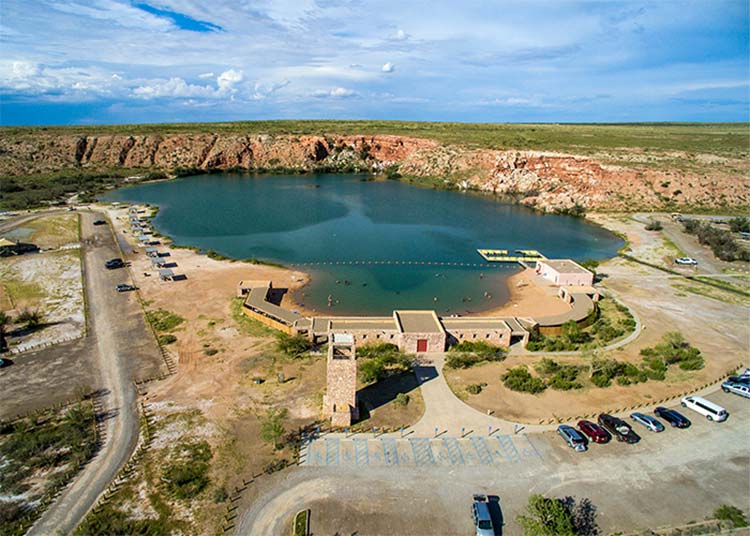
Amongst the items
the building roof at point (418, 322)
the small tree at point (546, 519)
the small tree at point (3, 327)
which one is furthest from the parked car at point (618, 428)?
the small tree at point (3, 327)

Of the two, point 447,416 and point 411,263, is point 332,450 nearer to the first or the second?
point 447,416

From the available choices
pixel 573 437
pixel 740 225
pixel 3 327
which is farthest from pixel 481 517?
pixel 740 225

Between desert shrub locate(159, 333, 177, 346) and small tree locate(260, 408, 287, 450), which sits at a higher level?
small tree locate(260, 408, 287, 450)

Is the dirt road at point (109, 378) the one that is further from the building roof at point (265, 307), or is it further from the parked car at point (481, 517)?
the parked car at point (481, 517)

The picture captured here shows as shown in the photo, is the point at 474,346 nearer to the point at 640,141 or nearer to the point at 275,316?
the point at 275,316

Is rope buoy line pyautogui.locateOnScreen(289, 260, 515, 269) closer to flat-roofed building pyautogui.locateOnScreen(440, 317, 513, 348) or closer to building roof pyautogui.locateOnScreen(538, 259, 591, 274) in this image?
building roof pyautogui.locateOnScreen(538, 259, 591, 274)

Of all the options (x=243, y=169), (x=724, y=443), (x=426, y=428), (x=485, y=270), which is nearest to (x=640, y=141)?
(x=485, y=270)

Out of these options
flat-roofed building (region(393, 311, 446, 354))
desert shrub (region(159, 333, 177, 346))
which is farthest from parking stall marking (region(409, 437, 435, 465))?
desert shrub (region(159, 333, 177, 346))
